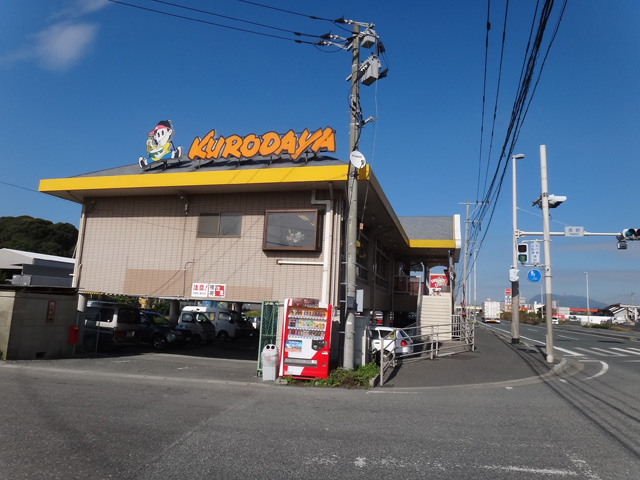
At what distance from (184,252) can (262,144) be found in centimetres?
464

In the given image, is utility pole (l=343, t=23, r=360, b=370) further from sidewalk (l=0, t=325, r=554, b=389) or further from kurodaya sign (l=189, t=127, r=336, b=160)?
kurodaya sign (l=189, t=127, r=336, b=160)

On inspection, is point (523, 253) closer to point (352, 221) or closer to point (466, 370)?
point (466, 370)

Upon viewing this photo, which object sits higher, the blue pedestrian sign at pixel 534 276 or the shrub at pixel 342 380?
the blue pedestrian sign at pixel 534 276

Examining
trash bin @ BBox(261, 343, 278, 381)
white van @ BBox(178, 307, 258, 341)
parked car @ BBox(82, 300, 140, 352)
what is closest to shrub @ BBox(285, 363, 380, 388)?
trash bin @ BBox(261, 343, 278, 381)

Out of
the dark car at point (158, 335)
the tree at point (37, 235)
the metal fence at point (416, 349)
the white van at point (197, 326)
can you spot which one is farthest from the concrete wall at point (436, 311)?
the tree at point (37, 235)

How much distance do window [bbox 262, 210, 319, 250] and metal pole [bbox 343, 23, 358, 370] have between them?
2.22m

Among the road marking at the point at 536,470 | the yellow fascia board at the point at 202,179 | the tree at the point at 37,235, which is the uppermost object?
the tree at the point at 37,235

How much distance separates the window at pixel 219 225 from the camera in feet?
51.7

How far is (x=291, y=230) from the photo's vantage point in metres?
14.9

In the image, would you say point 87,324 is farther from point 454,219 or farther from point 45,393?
point 454,219

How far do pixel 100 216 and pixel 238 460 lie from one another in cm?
1442

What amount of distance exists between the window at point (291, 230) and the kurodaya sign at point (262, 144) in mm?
1888

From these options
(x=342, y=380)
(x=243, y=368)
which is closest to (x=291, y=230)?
(x=243, y=368)

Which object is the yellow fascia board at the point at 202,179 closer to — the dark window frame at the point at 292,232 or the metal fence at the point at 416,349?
the dark window frame at the point at 292,232
